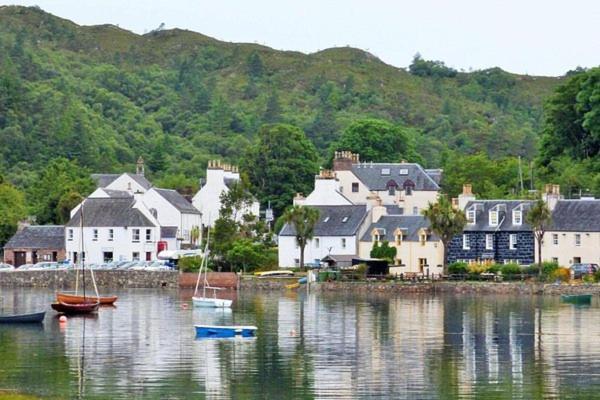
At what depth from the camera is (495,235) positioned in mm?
127500

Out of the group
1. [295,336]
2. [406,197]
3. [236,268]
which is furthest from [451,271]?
[295,336]

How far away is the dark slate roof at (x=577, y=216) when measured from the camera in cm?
12325

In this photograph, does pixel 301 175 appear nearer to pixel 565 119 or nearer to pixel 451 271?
pixel 565 119

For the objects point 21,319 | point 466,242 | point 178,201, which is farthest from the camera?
point 178,201

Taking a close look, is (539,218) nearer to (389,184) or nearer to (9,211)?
(389,184)

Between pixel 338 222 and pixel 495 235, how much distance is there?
45.6 ft

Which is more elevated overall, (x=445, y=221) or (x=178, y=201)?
(x=178, y=201)

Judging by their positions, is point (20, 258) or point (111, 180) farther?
point (111, 180)

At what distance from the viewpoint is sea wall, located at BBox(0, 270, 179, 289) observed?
5197 inches

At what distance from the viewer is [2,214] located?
502 ft

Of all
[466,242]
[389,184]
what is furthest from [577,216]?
[389,184]

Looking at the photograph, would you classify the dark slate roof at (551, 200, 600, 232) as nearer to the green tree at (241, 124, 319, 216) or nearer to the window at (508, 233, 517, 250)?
the window at (508, 233, 517, 250)

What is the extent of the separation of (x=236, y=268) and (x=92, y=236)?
1855cm

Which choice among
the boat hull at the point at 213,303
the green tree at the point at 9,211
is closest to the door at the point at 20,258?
the green tree at the point at 9,211
